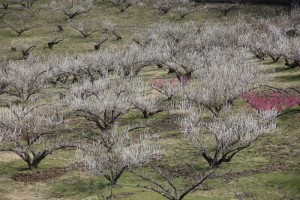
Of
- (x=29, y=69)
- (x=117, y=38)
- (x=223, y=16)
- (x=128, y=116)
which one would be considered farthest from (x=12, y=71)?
(x=223, y=16)

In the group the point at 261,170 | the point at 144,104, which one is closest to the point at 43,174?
the point at 144,104

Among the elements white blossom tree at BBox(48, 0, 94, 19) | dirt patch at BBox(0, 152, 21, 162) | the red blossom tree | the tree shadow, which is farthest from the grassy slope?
white blossom tree at BBox(48, 0, 94, 19)

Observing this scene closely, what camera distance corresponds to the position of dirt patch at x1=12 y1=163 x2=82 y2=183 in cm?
2708

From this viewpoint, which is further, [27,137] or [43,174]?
[27,137]

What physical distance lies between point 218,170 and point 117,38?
46227mm

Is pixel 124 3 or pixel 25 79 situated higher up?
pixel 124 3

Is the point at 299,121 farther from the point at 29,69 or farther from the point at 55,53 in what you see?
the point at 55,53

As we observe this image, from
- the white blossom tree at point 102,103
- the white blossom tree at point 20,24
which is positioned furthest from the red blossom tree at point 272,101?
the white blossom tree at point 20,24

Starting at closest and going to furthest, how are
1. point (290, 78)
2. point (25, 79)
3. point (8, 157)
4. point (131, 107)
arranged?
point (8, 157) < point (131, 107) < point (25, 79) < point (290, 78)

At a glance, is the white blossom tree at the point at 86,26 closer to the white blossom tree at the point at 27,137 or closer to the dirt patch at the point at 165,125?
the dirt patch at the point at 165,125

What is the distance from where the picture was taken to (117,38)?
229 ft

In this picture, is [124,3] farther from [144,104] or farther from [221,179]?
[221,179]

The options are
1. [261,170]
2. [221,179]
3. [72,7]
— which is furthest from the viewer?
[72,7]

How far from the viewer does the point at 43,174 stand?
1094 inches
